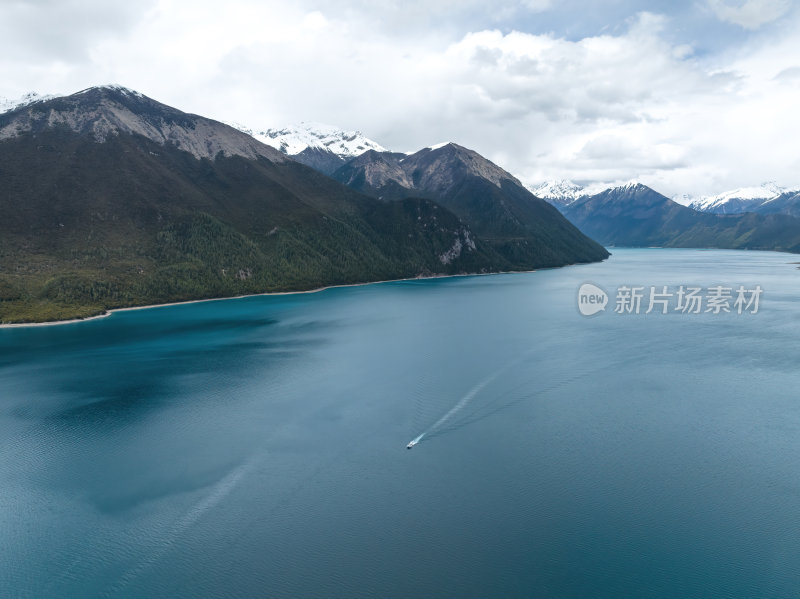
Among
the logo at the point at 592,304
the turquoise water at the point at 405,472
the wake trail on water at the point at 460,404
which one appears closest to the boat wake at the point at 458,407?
the wake trail on water at the point at 460,404

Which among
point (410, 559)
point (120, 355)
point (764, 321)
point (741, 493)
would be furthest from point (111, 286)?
point (764, 321)

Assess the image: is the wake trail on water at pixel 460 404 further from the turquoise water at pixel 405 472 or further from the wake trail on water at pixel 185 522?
the wake trail on water at pixel 185 522

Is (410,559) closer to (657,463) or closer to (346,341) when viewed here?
(657,463)

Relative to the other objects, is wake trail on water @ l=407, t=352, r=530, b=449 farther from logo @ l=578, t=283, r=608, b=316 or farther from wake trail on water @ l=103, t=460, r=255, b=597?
logo @ l=578, t=283, r=608, b=316

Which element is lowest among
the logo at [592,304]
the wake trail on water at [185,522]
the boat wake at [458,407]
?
the wake trail on water at [185,522]

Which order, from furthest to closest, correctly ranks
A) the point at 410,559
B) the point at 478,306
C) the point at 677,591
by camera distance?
1. the point at 478,306
2. the point at 410,559
3. the point at 677,591

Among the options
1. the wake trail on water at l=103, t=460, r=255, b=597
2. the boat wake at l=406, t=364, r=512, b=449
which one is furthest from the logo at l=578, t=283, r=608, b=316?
the wake trail on water at l=103, t=460, r=255, b=597

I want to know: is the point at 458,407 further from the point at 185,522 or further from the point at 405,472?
the point at 185,522

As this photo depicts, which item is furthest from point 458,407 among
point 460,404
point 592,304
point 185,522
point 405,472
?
point 592,304
